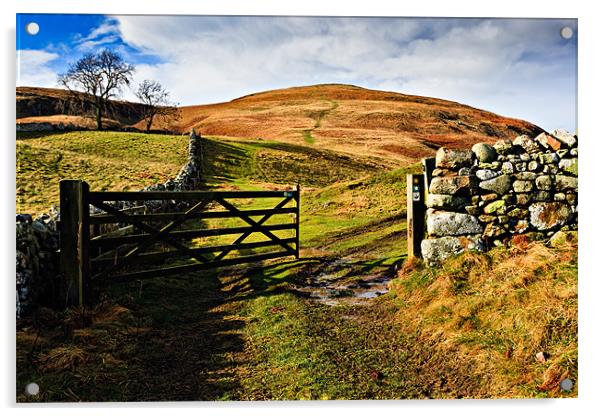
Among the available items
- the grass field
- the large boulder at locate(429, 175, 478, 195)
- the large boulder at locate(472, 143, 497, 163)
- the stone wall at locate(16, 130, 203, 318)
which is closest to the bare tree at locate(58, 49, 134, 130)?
the grass field

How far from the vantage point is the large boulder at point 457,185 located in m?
7.40

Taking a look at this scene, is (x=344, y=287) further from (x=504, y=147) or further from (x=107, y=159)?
(x=107, y=159)

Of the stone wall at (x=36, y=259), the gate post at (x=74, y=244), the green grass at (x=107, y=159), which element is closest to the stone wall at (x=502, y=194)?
the gate post at (x=74, y=244)

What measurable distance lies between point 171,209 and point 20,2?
9.02 metres

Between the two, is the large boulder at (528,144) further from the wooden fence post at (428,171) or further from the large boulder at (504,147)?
the wooden fence post at (428,171)

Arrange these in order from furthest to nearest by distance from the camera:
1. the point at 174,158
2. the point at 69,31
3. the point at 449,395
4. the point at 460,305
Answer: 1. the point at 174,158
2. the point at 69,31
3. the point at 460,305
4. the point at 449,395

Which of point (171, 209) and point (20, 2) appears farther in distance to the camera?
point (171, 209)

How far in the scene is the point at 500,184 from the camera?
24.0ft

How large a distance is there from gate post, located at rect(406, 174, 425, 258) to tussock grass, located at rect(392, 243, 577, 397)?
2.16 ft

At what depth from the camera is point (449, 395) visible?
16.2 ft

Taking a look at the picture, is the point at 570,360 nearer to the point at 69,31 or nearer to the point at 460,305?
the point at 460,305

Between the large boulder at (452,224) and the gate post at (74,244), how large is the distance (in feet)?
18.6

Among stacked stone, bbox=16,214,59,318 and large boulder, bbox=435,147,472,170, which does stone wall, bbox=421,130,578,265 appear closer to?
large boulder, bbox=435,147,472,170

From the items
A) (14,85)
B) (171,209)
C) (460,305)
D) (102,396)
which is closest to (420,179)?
(460,305)
